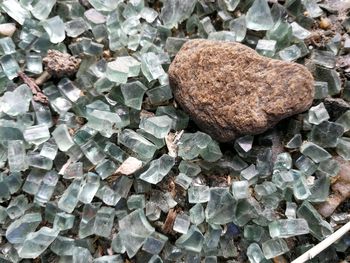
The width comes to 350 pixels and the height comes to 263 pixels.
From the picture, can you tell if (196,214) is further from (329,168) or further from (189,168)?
(329,168)

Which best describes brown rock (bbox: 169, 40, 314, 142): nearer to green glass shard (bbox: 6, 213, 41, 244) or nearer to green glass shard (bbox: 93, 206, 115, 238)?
green glass shard (bbox: 93, 206, 115, 238)

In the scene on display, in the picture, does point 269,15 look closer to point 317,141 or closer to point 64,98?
point 317,141

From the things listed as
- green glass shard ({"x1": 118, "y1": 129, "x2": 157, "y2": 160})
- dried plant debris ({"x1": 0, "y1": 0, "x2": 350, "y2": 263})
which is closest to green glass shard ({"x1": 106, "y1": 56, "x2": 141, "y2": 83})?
dried plant debris ({"x1": 0, "y1": 0, "x2": 350, "y2": 263})

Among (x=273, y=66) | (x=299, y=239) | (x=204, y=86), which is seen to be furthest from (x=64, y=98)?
(x=299, y=239)

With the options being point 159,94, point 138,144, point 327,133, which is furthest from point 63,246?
point 327,133

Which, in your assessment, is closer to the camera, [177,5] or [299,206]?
[299,206]
